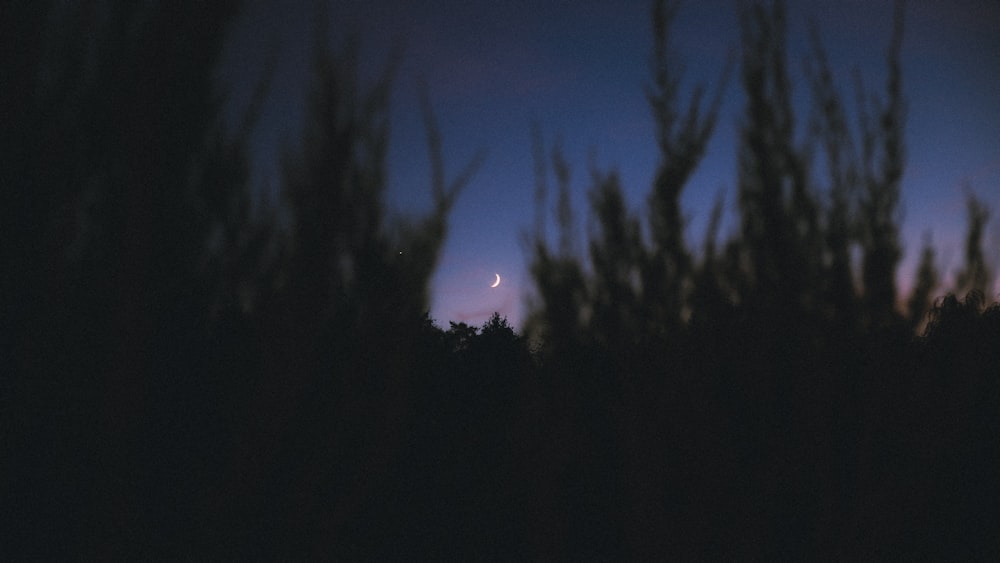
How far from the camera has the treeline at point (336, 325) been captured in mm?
842

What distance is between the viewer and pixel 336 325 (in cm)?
105

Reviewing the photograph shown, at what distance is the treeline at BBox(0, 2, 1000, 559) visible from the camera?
842 millimetres

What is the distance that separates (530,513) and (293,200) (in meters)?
0.88

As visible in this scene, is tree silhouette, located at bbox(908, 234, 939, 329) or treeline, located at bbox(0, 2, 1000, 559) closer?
treeline, located at bbox(0, 2, 1000, 559)

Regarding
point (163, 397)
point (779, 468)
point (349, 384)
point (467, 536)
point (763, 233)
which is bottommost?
point (467, 536)

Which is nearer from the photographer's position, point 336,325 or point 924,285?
point 336,325

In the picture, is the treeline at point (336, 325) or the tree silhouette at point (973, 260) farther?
the tree silhouette at point (973, 260)

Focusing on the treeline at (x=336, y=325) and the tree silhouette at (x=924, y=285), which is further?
the tree silhouette at (x=924, y=285)

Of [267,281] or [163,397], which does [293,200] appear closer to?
[267,281]

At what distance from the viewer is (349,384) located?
102 cm

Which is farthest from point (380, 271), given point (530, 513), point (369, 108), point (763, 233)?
point (763, 233)

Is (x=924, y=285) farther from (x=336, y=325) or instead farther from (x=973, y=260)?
(x=336, y=325)

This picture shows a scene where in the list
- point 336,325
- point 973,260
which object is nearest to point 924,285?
point 973,260

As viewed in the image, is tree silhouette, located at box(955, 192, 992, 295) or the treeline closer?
the treeline
